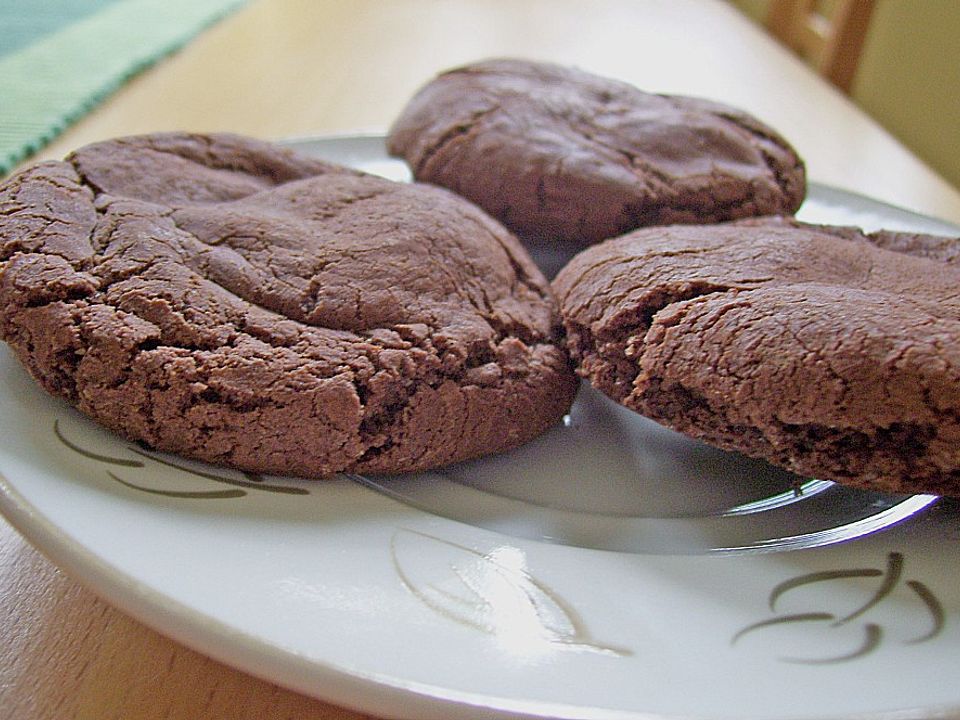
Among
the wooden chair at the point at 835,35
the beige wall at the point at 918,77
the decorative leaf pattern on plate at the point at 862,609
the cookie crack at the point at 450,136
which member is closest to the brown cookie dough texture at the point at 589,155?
the cookie crack at the point at 450,136

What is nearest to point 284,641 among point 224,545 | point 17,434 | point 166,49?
point 224,545

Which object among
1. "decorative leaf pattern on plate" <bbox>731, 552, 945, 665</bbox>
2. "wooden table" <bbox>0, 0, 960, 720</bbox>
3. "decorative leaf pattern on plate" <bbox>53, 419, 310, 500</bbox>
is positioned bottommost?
"wooden table" <bbox>0, 0, 960, 720</bbox>

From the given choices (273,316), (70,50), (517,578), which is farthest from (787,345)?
(70,50)

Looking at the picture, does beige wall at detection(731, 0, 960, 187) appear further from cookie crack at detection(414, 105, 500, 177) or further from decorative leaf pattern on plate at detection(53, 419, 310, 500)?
decorative leaf pattern on plate at detection(53, 419, 310, 500)

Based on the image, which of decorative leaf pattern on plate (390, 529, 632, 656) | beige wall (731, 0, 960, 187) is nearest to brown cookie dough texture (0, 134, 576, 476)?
decorative leaf pattern on plate (390, 529, 632, 656)

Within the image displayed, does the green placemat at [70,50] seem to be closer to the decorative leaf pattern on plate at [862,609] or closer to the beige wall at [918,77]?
the decorative leaf pattern on plate at [862,609]

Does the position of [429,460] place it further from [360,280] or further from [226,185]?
[226,185]
